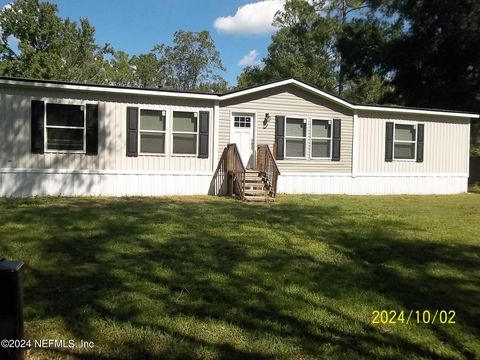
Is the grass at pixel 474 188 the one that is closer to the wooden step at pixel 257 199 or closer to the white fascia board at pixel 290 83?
the white fascia board at pixel 290 83

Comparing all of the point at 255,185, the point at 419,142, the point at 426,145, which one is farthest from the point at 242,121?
the point at 426,145

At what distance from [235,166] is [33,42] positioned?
37.9 meters

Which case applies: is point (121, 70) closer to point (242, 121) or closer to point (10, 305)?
point (242, 121)

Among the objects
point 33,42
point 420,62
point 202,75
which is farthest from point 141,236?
point 202,75

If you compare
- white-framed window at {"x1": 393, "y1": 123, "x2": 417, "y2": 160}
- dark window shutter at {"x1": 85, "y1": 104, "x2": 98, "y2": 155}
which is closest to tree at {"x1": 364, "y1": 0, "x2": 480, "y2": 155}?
white-framed window at {"x1": 393, "y1": 123, "x2": 417, "y2": 160}

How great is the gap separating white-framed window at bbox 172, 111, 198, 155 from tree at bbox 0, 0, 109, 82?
102 feet

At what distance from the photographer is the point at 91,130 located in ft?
43.6

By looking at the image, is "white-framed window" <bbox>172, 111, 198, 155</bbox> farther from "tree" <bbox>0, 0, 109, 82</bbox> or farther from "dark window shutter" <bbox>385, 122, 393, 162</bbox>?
"tree" <bbox>0, 0, 109, 82</bbox>

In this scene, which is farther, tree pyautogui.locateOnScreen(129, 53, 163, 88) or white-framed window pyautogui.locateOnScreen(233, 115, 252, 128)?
tree pyautogui.locateOnScreen(129, 53, 163, 88)

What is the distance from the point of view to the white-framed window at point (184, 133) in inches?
559

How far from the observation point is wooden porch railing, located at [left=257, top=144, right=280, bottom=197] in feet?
43.7

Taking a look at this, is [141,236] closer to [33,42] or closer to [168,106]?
[168,106]

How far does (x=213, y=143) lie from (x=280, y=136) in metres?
2.19

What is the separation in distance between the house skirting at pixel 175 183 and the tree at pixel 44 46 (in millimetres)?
31207
